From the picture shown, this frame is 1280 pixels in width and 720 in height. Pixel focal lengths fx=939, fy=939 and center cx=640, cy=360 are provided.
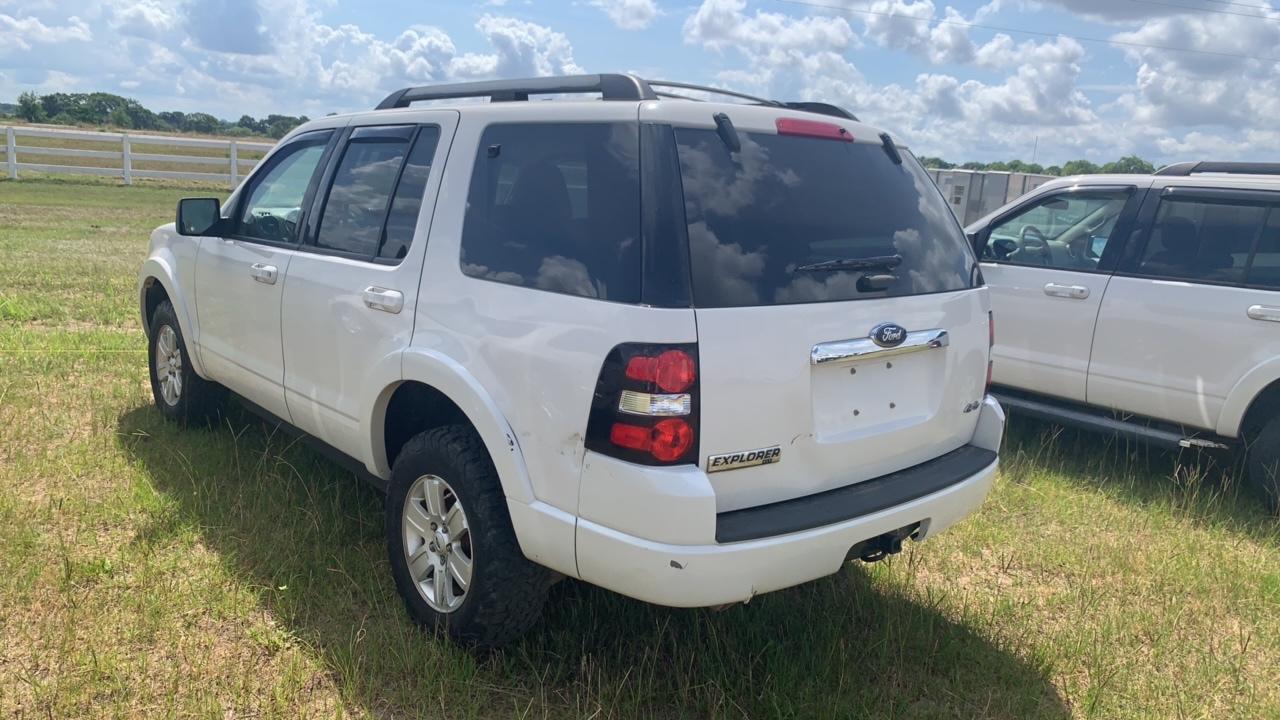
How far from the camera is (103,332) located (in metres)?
7.77

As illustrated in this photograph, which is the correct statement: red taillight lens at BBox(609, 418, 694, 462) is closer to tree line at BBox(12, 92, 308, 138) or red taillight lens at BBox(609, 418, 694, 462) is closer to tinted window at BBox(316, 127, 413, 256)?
tinted window at BBox(316, 127, 413, 256)

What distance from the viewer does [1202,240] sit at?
207 inches

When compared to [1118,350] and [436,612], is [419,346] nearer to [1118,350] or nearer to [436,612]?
[436,612]

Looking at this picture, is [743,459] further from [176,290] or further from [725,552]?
[176,290]

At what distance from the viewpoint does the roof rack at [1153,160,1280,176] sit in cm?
529

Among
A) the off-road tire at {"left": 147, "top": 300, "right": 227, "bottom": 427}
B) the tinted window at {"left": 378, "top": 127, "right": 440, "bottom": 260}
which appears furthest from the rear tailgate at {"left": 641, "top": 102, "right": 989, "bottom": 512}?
the off-road tire at {"left": 147, "top": 300, "right": 227, "bottom": 427}

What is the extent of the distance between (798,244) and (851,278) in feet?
0.74

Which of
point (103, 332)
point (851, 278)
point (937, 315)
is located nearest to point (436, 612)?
point (851, 278)

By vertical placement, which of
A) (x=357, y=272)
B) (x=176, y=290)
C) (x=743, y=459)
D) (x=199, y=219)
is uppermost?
(x=199, y=219)

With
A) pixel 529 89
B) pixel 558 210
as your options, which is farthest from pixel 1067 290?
pixel 558 210

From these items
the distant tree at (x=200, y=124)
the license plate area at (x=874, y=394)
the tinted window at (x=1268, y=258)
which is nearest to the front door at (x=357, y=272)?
the license plate area at (x=874, y=394)

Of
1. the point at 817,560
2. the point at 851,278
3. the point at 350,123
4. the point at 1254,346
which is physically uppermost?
the point at 350,123

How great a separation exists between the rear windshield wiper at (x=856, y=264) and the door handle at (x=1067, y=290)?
2.98 meters

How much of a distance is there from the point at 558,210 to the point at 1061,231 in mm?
4307
